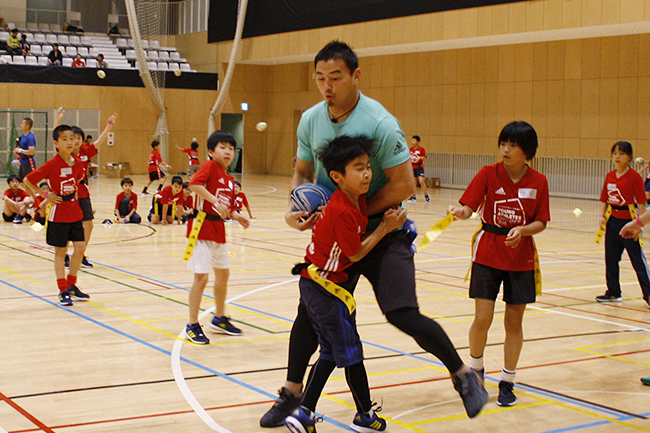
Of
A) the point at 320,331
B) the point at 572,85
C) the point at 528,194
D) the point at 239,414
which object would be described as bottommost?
the point at 239,414

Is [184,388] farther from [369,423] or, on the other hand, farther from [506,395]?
[506,395]

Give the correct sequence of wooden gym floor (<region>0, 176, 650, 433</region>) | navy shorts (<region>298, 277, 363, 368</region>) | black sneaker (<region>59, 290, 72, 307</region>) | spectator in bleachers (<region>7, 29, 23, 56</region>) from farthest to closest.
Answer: spectator in bleachers (<region>7, 29, 23, 56</region>) < black sneaker (<region>59, 290, 72, 307</region>) < wooden gym floor (<region>0, 176, 650, 433</region>) < navy shorts (<region>298, 277, 363, 368</region>)

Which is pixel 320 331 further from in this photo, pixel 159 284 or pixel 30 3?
pixel 30 3

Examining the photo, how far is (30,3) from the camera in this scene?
35906 millimetres

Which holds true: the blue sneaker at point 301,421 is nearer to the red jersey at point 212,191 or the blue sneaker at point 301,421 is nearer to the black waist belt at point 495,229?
the black waist belt at point 495,229

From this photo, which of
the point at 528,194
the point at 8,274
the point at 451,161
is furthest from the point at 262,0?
the point at 528,194

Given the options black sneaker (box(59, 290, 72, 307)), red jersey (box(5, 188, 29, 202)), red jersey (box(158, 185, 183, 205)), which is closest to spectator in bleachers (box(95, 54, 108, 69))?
red jersey (box(5, 188, 29, 202))

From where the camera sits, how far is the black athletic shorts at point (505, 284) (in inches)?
189

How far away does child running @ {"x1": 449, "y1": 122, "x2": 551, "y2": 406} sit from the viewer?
4805mm

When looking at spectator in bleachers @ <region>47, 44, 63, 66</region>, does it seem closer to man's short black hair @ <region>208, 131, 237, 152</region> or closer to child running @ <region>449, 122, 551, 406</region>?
man's short black hair @ <region>208, 131, 237, 152</region>

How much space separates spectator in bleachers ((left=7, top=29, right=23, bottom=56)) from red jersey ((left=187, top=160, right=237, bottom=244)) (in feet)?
83.7

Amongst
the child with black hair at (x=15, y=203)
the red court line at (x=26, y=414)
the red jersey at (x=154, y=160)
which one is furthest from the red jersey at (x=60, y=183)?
the red jersey at (x=154, y=160)

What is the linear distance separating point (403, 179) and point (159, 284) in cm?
555

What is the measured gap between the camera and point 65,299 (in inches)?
297
